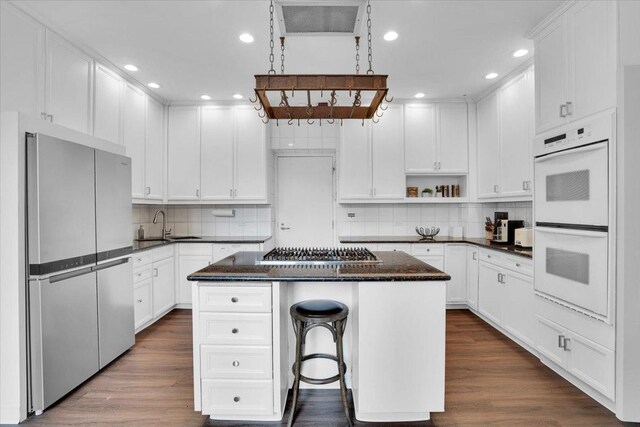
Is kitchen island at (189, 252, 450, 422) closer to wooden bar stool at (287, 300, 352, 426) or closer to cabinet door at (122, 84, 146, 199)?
wooden bar stool at (287, 300, 352, 426)

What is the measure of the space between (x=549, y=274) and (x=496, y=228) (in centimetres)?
142

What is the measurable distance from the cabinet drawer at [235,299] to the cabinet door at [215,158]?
2.60 m

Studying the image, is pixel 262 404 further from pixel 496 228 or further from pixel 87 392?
pixel 496 228

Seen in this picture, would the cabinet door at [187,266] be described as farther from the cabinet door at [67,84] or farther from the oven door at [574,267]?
the oven door at [574,267]

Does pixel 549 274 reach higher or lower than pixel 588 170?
lower

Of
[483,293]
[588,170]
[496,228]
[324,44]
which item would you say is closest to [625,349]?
[588,170]

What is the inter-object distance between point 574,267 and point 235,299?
7.33 ft

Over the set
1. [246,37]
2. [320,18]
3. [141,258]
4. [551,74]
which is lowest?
[141,258]

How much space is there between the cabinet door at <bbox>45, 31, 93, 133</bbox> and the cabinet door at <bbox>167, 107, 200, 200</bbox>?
1.37m

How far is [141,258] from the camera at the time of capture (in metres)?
3.34

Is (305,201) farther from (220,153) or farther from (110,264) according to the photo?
(110,264)

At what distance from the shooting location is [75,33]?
264 cm

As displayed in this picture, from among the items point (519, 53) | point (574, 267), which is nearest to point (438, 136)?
point (519, 53)

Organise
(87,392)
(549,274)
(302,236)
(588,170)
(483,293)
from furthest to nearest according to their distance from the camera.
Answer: (302,236) < (483,293) < (549,274) < (87,392) < (588,170)
